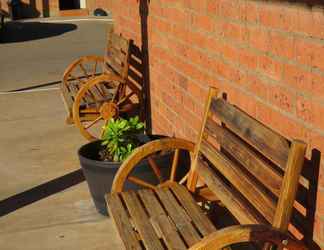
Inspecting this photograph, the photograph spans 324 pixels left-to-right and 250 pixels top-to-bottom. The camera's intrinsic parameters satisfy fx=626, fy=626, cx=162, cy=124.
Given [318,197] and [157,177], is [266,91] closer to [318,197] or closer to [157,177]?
[318,197]

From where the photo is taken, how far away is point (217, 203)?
4012mm

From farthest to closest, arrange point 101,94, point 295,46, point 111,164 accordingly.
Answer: point 101,94
point 111,164
point 295,46

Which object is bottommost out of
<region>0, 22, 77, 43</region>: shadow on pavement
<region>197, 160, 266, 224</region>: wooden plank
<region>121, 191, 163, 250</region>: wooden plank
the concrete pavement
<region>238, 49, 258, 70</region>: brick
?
<region>0, 22, 77, 43</region>: shadow on pavement

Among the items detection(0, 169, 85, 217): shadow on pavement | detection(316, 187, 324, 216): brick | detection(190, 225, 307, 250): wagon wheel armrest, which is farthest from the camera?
detection(0, 169, 85, 217): shadow on pavement

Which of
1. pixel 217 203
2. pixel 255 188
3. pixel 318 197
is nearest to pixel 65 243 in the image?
pixel 217 203

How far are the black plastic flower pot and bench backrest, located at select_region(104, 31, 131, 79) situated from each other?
1.69 m

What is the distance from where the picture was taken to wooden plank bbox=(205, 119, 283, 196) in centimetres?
288

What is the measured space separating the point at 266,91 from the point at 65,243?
5.93ft

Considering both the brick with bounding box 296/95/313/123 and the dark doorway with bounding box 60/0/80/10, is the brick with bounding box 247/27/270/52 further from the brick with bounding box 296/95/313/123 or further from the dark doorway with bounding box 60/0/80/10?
the dark doorway with bounding box 60/0/80/10

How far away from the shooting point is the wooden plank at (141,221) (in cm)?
310

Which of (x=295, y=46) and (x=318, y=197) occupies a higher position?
(x=295, y=46)

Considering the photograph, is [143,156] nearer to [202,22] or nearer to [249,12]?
[249,12]

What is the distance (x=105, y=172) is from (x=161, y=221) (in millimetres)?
1101

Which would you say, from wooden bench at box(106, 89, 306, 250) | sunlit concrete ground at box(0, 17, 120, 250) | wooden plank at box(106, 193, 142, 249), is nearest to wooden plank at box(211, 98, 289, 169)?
wooden bench at box(106, 89, 306, 250)
